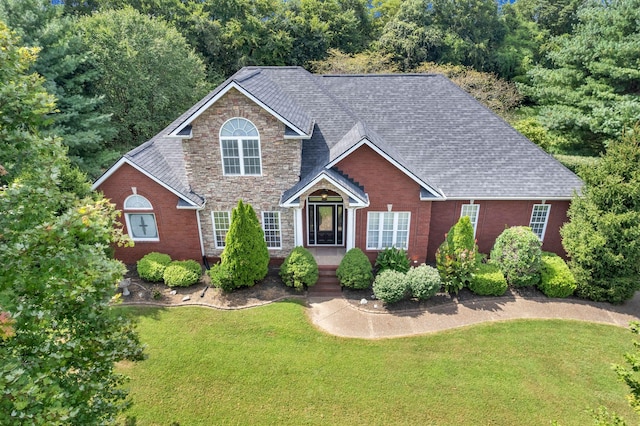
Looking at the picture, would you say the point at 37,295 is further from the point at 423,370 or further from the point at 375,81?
the point at 375,81

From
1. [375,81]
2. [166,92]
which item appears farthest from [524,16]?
[166,92]

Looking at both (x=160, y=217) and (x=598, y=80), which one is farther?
(x=598, y=80)

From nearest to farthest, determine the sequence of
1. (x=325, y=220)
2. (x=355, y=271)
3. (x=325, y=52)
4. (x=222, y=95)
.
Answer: (x=222, y=95) < (x=355, y=271) < (x=325, y=220) < (x=325, y=52)

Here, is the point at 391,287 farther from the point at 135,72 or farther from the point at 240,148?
the point at 135,72

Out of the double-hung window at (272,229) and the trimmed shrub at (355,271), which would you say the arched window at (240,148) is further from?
the trimmed shrub at (355,271)

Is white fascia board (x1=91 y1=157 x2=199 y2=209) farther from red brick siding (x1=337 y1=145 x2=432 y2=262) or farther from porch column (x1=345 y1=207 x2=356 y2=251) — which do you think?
red brick siding (x1=337 y1=145 x2=432 y2=262)

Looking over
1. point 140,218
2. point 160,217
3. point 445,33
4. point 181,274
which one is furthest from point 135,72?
point 445,33
